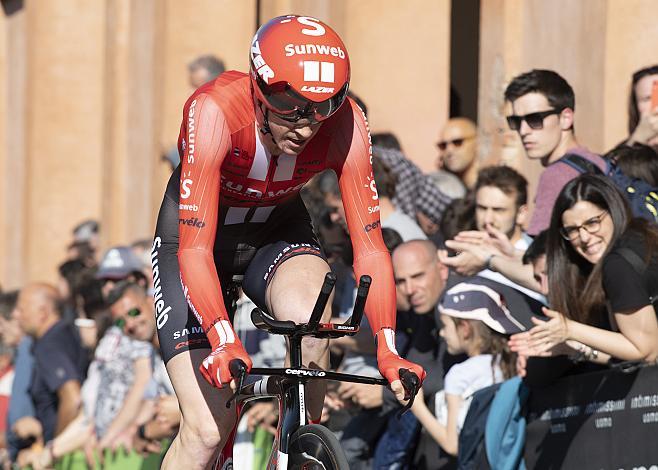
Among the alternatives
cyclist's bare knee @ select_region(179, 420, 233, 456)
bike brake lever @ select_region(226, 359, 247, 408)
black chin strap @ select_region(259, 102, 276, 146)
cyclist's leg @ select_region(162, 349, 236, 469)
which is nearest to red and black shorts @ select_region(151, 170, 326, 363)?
cyclist's leg @ select_region(162, 349, 236, 469)

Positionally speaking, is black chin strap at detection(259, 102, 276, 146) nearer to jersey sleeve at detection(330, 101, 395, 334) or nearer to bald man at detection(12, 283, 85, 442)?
jersey sleeve at detection(330, 101, 395, 334)

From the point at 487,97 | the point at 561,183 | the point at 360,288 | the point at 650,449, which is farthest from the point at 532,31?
the point at 360,288

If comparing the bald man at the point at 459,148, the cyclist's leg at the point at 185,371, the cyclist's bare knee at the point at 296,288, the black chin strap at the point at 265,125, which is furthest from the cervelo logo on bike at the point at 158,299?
the bald man at the point at 459,148

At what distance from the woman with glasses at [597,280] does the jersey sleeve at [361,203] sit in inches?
41.7

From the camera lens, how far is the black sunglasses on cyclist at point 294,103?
617 centimetres

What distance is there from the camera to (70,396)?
480 inches

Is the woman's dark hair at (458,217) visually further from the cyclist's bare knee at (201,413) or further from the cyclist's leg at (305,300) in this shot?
the cyclist's bare knee at (201,413)

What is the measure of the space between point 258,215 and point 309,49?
3.59 feet

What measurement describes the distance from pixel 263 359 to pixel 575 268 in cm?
240

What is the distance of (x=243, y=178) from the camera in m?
6.73

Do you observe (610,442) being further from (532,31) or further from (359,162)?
(532,31)

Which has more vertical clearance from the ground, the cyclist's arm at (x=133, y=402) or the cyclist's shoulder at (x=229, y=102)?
the cyclist's shoulder at (x=229, y=102)

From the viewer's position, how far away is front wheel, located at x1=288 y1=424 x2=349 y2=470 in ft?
19.3

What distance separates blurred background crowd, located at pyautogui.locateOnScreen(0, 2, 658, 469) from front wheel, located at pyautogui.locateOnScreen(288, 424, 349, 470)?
1.17m
